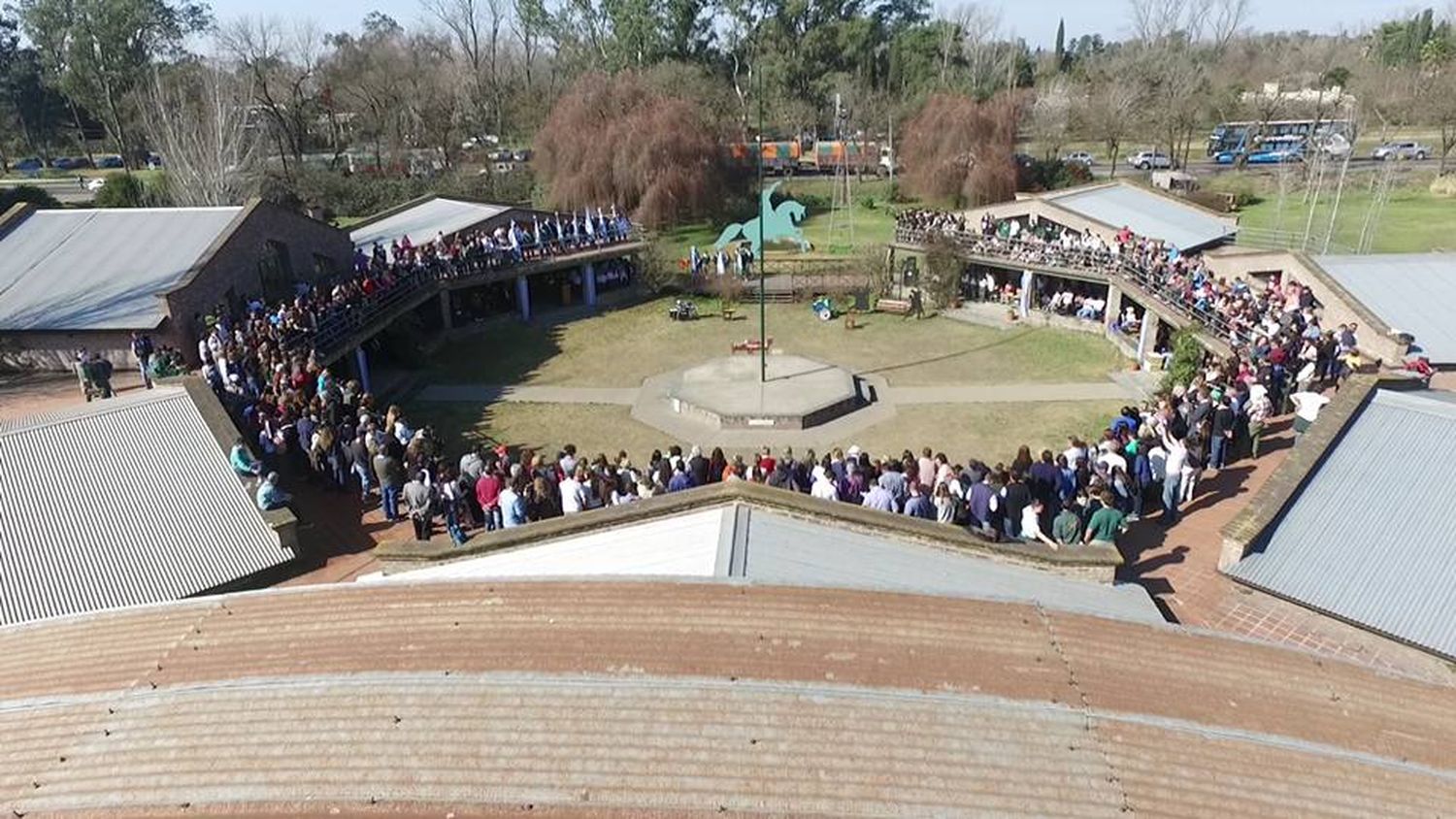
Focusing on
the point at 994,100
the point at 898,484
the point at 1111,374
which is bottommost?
the point at 1111,374

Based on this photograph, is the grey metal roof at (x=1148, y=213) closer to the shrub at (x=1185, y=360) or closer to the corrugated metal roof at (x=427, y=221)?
the shrub at (x=1185, y=360)

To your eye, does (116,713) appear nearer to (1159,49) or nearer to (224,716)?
(224,716)

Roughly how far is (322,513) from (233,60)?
60.3m

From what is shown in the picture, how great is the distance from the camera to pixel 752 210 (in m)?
49.2

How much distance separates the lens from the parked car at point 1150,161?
187 feet

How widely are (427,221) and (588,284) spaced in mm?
6590

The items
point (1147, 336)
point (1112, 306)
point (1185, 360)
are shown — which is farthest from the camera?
point (1112, 306)

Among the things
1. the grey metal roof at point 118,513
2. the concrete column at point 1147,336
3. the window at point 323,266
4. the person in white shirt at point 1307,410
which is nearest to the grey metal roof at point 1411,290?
the concrete column at point 1147,336

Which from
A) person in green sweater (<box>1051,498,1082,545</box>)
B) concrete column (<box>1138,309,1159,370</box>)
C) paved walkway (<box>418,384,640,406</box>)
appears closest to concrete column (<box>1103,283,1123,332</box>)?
concrete column (<box>1138,309,1159,370</box>)

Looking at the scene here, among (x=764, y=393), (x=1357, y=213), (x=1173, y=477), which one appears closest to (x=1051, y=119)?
(x=1357, y=213)

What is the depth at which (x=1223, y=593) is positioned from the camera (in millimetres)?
10711

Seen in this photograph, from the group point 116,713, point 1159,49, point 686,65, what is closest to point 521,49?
point 686,65

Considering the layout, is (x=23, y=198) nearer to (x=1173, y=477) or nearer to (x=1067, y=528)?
(x=1067, y=528)

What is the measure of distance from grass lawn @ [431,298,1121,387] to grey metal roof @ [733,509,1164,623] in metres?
13.9
